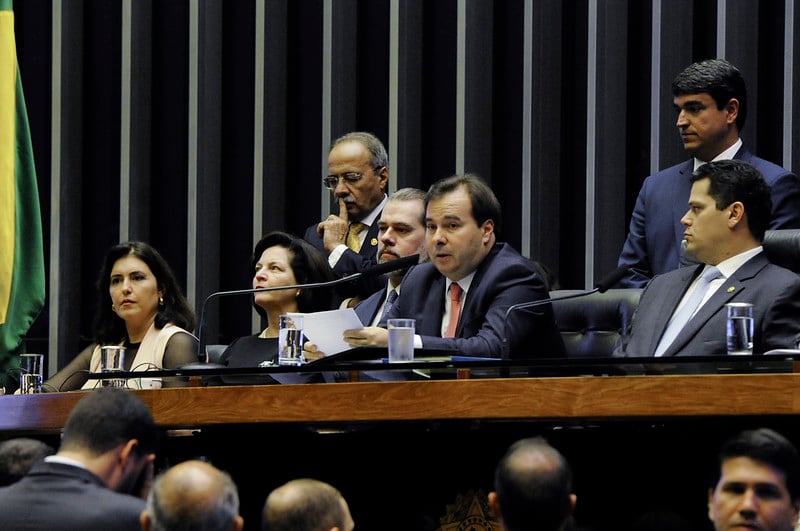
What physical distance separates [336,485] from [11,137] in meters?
2.89

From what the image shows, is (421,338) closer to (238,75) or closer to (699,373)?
(699,373)

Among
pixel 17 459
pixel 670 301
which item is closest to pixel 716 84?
pixel 670 301

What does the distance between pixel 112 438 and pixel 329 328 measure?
1266mm

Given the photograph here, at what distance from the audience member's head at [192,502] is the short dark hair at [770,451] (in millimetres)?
842

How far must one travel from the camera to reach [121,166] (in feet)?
21.3

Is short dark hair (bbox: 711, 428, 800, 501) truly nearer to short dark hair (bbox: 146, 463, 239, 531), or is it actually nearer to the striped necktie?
short dark hair (bbox: 146, 463, 239, 531)

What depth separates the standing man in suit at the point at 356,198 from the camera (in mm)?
4895

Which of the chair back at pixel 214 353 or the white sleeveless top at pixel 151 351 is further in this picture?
the chair back at pixel 214 353

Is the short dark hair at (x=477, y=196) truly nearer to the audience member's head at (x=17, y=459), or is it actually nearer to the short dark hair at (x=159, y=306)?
the short dark hair at (x=159, y=306)

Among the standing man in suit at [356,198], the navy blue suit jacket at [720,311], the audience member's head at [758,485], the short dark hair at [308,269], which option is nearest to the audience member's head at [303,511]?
the audience member's head at [758,485]

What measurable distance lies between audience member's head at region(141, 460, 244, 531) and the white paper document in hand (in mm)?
1478

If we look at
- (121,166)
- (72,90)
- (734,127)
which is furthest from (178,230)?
(734,127)

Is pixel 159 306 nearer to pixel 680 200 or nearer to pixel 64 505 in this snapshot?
pixel 680 200

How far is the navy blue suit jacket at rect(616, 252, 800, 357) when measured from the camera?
10.9 feet
